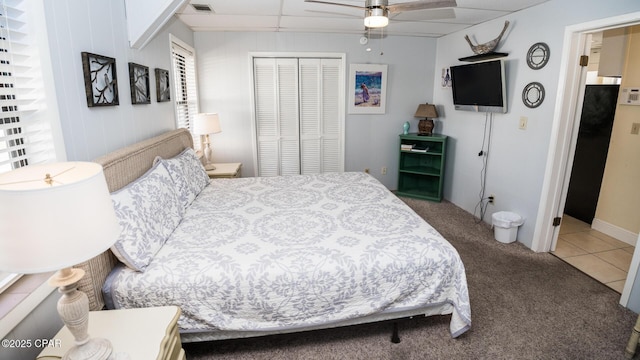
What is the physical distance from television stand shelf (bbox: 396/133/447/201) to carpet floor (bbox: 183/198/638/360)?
6.70 ft

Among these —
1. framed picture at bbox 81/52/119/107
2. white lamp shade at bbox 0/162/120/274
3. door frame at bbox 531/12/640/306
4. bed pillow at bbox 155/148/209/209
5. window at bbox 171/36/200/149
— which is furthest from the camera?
window at bbox 171/36/200/149

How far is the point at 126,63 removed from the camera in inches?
92.2

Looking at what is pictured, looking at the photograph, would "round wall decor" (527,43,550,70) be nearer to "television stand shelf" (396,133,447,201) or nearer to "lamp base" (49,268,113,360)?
"television stand shelf" (396,133,447,201)

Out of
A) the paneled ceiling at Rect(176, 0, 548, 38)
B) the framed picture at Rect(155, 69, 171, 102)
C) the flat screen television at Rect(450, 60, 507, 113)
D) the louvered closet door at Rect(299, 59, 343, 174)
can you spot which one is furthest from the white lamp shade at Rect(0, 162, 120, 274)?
the louvered closet door at Rect(299, 59, 343, 174)

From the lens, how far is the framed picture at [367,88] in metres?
4.55

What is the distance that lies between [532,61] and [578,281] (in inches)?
77.0

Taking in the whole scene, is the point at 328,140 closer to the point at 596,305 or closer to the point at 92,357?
the point at 596,305

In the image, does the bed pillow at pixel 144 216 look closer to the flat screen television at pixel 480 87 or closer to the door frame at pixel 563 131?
the door frame at pixel 563 131

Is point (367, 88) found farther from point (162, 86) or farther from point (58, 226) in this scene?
point (58, 226)

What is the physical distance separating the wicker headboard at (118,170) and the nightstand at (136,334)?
8.7 inches

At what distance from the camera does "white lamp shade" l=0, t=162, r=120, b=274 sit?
82 cm

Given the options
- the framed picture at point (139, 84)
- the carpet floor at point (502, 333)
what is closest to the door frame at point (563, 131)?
the carpet floor at point (502, 333)

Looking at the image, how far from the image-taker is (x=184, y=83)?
3.91 metres

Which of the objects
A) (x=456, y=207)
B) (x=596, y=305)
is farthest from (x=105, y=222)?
(x=456, y=207)
